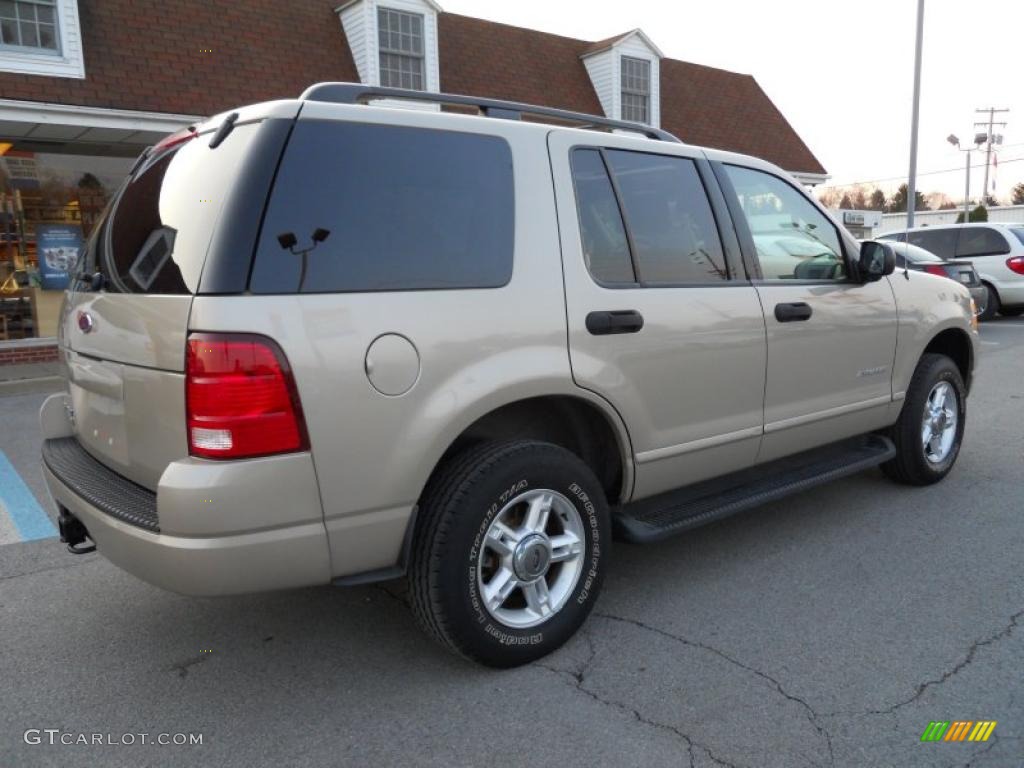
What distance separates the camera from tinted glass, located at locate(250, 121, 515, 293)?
8.04 feet

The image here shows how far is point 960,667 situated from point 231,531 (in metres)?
2.51

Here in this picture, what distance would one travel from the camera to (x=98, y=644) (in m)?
3.15

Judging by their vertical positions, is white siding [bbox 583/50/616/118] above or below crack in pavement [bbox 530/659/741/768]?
above

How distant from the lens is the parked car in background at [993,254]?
14.3 meters

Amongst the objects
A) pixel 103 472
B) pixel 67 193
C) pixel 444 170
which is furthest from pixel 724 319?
pixel 67 193

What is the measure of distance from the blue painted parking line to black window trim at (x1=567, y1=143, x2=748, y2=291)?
3334 mm

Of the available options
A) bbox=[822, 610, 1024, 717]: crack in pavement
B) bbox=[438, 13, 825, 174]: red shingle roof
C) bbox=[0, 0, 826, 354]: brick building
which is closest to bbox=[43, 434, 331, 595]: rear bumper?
bbox=[822, 610, 1024, 717]: crack in pavement

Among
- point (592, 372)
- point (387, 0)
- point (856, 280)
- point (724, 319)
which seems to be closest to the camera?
point (592, 372)

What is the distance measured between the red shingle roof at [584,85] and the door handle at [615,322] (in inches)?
465

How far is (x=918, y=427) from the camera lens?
4.70 m

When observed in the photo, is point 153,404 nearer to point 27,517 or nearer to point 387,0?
point 27,517

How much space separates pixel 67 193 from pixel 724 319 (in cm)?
1091

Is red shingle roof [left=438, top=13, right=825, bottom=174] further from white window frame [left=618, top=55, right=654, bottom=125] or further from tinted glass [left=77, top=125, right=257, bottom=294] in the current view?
tinted glass [left=77, top=125, right=257, bottom=294]

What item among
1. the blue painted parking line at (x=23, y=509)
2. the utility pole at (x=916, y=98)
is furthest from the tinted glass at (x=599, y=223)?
the utility pole at (x=916, y=98)
